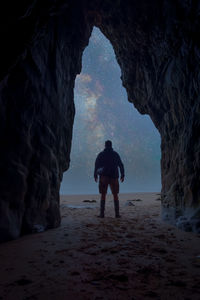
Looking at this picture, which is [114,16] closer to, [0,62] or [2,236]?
[0,62]

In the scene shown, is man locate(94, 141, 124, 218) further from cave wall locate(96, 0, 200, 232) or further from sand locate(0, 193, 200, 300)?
sand locate(0, 193, 200, 300)

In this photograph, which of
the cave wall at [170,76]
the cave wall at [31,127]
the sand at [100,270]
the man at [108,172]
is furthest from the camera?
the man at [108,172]

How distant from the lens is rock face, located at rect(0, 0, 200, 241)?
3.15 metres

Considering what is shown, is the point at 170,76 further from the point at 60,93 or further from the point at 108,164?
the point at 108,164

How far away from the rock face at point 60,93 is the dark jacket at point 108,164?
4.59ft

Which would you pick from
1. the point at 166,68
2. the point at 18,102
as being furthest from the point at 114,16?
the point at 18,102

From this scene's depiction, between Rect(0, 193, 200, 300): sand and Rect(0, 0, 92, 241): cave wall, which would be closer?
Rect(0, 193, 200, 300): sand

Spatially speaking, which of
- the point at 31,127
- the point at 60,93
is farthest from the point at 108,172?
the point at 31,127

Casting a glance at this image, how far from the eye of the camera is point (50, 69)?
16.9 feet

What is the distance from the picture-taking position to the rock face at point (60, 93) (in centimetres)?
315

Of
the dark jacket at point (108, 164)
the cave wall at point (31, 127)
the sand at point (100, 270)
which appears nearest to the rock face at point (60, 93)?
the cave wall at point (31, 127)

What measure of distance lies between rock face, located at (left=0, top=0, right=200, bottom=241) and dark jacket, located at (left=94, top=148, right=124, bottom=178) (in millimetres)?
1399

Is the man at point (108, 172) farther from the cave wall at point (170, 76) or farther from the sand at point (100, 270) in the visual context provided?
the sand at point (100, 270)

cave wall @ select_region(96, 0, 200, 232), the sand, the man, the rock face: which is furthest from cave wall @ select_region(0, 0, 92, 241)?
cave wall @ select_region(96, 0, 200, 232)
